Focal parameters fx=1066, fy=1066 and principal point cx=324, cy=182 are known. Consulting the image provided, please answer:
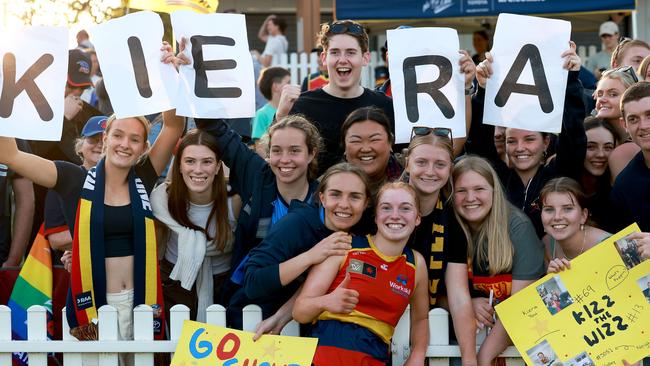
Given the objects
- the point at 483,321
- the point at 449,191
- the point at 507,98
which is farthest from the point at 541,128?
the point at 483,321

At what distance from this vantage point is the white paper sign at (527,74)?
18.9ft

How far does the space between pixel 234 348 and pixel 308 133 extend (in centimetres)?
126

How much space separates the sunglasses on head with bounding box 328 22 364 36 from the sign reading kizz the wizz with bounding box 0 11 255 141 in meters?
0.66

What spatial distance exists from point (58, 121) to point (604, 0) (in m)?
8.97

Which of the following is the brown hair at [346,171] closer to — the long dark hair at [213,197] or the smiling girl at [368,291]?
the smiling girl at [368,291]

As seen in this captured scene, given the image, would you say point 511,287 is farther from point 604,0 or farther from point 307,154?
point 604,0

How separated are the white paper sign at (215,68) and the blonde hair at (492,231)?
1265 millimetres

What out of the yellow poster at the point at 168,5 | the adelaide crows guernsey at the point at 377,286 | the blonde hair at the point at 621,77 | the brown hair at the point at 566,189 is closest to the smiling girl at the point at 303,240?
the adelaide crows guernsey at the point at 377,286

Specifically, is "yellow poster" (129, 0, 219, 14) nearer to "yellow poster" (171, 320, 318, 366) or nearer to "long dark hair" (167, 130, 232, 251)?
"long dark hair" (167, 130, 232, 251)

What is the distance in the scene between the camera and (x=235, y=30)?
5.93m

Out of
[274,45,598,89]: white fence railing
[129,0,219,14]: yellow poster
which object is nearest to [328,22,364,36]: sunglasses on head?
[129,0,219,14]: yellow poster

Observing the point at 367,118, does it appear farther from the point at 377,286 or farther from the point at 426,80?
the point at 377,286

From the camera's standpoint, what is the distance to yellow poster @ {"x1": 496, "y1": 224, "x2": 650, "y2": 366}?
5086 millimetres

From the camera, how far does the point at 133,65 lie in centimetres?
576
